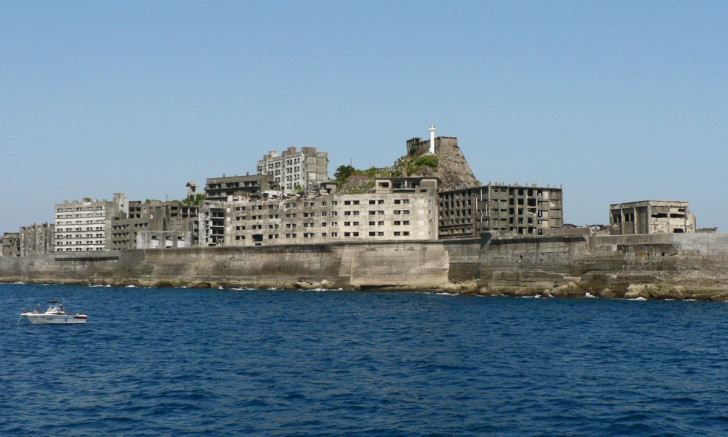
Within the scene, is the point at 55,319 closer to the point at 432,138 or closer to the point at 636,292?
the point at 636,292

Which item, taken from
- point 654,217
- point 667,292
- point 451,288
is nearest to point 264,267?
point 451,288

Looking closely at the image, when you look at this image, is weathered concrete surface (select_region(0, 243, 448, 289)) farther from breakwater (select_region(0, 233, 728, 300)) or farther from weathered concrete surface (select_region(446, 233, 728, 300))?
weathered concrete surface (select_region(446, 233, 728, 300))

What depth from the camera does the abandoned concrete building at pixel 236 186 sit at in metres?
168

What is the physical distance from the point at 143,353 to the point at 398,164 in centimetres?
11231

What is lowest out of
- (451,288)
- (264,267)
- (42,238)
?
(451,288)

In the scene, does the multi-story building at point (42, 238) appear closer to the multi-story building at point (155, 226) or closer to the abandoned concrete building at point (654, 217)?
the multi-story building at point (155, 226)

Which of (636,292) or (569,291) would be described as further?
(569,291)

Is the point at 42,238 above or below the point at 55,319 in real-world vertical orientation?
above

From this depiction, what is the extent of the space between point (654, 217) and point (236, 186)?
3781 inches

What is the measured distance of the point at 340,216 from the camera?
121812 mm

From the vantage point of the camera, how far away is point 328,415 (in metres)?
29.9

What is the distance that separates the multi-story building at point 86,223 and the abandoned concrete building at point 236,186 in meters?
23.1

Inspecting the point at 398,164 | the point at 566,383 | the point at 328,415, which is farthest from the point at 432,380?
the point at 398,164

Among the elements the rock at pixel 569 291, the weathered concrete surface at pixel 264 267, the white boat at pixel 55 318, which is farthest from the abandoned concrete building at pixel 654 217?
the white boat at pixel 55 318
